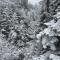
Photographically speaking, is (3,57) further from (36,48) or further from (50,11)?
(50,11)

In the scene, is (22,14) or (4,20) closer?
(4,20)

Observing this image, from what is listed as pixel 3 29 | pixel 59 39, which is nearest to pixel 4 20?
pixel 3 29

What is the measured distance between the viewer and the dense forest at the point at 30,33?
348 cm

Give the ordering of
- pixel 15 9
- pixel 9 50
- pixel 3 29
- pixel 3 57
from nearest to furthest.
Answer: pixel 3 57 → pixel 9 50 → pixel 3 29 → pixel 15 9

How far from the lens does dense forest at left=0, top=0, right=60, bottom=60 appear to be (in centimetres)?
348

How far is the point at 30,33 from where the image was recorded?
22.5 ft

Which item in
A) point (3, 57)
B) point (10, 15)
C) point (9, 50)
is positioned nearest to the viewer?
point (3, 57)

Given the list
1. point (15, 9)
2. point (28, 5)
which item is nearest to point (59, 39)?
point (15, 9)

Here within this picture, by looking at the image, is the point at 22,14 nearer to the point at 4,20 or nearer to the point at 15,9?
the point at 15,9

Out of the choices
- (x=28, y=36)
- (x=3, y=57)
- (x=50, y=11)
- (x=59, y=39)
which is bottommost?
(x=3, y=57)

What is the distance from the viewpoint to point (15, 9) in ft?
28.2

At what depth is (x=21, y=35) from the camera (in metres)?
6.77

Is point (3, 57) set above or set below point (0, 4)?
below

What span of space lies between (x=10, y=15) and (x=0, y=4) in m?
1.69
